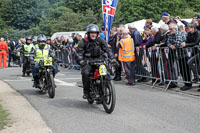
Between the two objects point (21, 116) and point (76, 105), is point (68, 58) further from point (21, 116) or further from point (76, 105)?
point (21, 116)

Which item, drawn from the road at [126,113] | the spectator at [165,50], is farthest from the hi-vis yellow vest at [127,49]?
the road at [126,113]

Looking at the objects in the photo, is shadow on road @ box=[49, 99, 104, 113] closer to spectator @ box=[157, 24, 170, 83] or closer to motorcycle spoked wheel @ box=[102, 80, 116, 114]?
motorcycle spoked wheel @ box=[102, 80, 116, 114]

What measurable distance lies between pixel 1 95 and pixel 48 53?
177 centimetres

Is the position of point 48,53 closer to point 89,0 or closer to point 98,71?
point 98,71

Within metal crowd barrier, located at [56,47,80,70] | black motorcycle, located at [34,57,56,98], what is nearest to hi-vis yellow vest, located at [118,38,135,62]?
black motorcycle, located at [34,57,56,98]

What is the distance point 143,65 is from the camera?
1255 centimetres

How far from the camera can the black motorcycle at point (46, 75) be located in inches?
378

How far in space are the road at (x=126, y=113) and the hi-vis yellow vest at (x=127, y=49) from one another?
1.67 m

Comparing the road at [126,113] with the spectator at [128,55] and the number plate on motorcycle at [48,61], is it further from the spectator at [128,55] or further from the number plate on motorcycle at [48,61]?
the spectator at [128,55]

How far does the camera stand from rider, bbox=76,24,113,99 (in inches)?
311

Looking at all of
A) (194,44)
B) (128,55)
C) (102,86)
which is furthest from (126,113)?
(128,55)

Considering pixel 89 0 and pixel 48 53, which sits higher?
pixel 89 0

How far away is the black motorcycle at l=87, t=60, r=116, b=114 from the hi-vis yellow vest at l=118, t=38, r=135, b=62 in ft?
13.9

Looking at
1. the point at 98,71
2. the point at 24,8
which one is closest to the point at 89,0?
the point at 24,8
